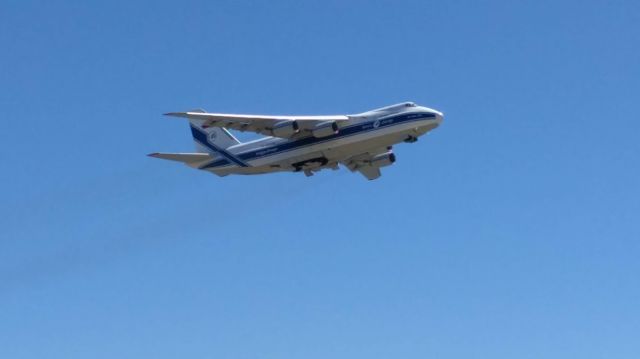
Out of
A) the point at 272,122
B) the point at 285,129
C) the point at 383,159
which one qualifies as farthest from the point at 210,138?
the point at 383,159

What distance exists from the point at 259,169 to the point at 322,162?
2.39 m

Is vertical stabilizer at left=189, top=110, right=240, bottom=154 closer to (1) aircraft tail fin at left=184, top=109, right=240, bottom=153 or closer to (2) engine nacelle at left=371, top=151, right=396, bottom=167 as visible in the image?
(1) aircraft tail fin at left=184, top=109, right=240, bottom=153

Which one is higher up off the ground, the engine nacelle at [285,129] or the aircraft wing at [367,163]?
the engine nacelle at [285,129]

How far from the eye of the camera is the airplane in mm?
47875

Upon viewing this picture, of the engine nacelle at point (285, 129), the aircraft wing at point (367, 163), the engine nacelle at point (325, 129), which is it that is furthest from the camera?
the aircraft wing at point (367, 163)

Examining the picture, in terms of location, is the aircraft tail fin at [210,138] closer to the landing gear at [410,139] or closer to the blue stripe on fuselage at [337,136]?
the blue stripe on fuselage at [337,136]

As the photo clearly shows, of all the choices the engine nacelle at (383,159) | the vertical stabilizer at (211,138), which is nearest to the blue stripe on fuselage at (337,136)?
the vertical stabilizer at (211,138)

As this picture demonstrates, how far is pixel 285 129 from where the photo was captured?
48125 mm

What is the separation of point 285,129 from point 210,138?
16.6ft

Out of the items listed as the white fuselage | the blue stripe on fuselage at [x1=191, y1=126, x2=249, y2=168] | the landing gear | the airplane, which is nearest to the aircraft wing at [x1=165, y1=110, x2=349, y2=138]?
the airplane

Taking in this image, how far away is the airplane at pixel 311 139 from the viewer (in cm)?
4788

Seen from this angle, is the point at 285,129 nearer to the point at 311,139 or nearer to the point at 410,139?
the point at 311,139

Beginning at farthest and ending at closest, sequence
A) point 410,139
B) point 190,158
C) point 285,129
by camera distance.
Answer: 1. point 190,158
2. point 410,139
3. point 285,129

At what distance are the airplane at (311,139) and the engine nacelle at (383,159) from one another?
4cm
